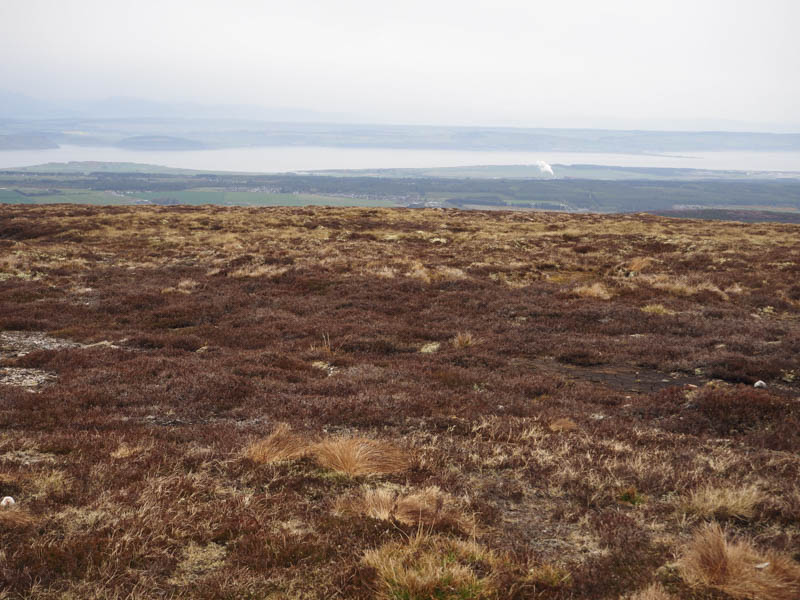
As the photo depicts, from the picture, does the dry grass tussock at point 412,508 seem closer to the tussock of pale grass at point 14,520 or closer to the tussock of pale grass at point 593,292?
the tussock of pale grass at point 14,520

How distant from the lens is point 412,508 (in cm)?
551

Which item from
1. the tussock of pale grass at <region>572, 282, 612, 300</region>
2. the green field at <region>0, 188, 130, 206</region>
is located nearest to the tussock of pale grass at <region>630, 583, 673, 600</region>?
the tussock of pale grass at <region>572, 282, 612, 300</region>

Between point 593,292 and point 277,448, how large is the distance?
1731 centimetres

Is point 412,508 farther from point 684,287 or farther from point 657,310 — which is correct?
point 684,287

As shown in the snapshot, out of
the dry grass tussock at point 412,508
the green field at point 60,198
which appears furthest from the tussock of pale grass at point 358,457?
the green field at point 60,198

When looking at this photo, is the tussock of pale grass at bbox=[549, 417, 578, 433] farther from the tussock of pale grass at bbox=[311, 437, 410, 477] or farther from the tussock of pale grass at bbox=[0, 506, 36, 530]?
the tussock of pale grass at bbox=[0, 506, 36, 530]

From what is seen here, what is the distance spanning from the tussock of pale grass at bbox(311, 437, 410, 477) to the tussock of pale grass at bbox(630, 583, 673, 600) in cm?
330

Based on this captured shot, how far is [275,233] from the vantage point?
45.1m

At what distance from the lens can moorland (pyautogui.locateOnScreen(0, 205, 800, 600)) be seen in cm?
450

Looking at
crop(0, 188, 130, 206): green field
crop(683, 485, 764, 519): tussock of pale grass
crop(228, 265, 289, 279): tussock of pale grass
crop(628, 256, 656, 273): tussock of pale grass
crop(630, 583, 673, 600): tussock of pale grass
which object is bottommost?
crop(228, 265, 289, 279): tussock of pale grass

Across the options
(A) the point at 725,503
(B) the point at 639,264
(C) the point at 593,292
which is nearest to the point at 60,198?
(B) the point at 639,264

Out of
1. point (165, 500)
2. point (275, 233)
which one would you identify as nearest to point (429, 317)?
point (165, 500)

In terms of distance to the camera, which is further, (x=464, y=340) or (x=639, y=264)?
(x=639, y=264)

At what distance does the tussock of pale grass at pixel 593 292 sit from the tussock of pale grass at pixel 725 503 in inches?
615
